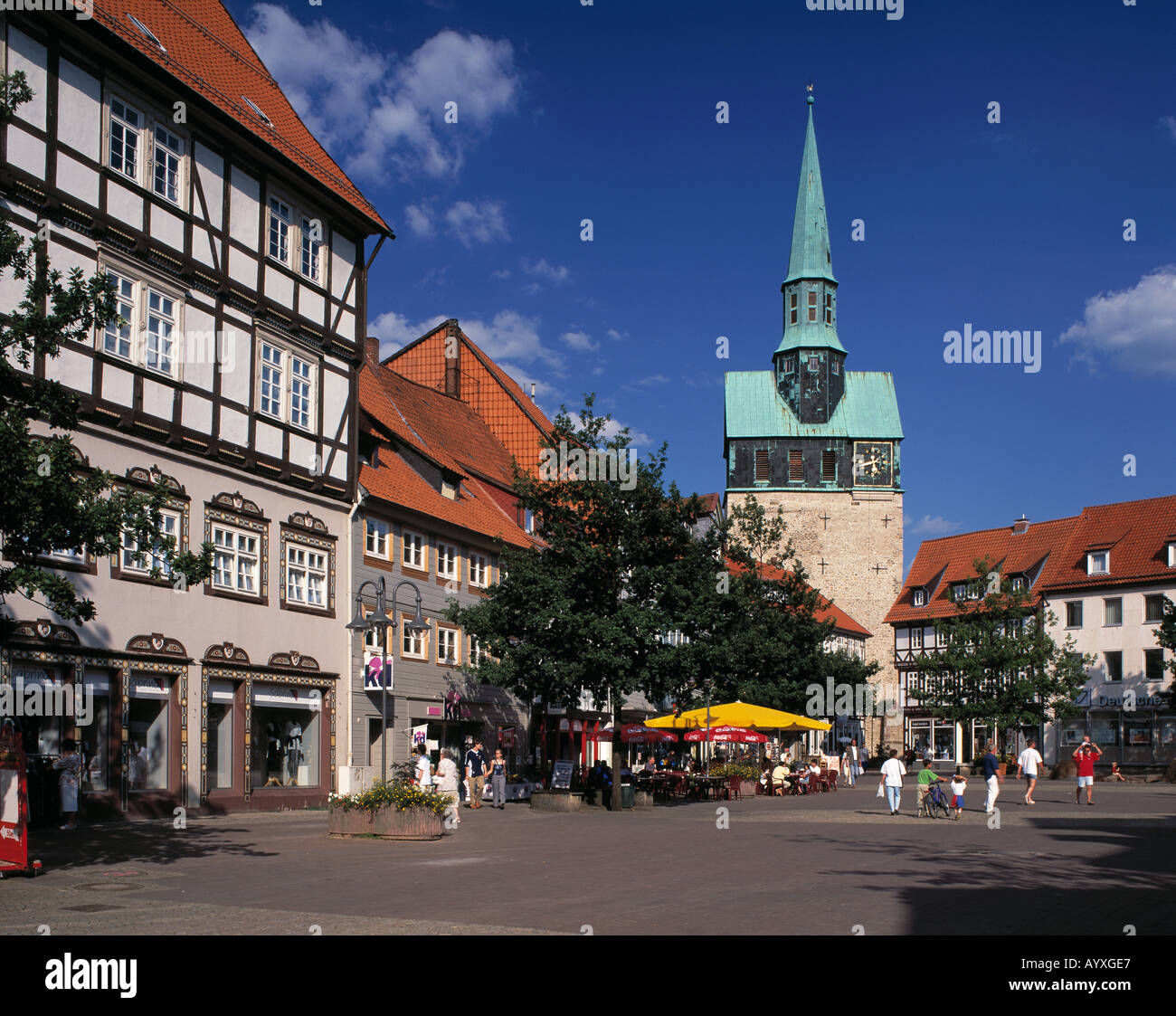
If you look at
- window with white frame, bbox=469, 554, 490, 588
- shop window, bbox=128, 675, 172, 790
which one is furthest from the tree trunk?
shop window, bbox=128, 675, 172, 790

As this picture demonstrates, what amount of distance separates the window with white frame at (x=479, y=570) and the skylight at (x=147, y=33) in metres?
19.5

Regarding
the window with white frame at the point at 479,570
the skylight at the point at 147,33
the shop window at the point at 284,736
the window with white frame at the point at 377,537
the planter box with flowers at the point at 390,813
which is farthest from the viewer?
the window with white frame at the point at 479,570

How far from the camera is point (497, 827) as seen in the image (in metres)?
25.7

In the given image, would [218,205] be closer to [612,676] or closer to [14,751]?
[612,676]

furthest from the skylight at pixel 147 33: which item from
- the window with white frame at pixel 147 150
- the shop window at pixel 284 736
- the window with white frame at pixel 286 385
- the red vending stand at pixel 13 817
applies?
the red vending stand at pixel 13 817

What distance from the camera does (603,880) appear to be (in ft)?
50.0

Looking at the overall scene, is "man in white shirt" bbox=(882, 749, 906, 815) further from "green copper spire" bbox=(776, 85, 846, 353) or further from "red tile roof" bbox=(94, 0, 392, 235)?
"green copper spire" bbox=(776, 85, 846, 353)

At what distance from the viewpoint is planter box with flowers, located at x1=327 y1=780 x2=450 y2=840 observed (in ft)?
70.7

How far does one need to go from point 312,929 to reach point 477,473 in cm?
3814

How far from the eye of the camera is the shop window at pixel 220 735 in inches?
Result: 1102

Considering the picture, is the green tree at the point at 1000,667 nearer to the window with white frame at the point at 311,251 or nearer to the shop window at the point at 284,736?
the shop window at the point at 284,736

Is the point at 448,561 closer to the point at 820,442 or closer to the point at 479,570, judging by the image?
the point at 479,570

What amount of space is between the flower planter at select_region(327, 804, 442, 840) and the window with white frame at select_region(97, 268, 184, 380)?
9.80m
